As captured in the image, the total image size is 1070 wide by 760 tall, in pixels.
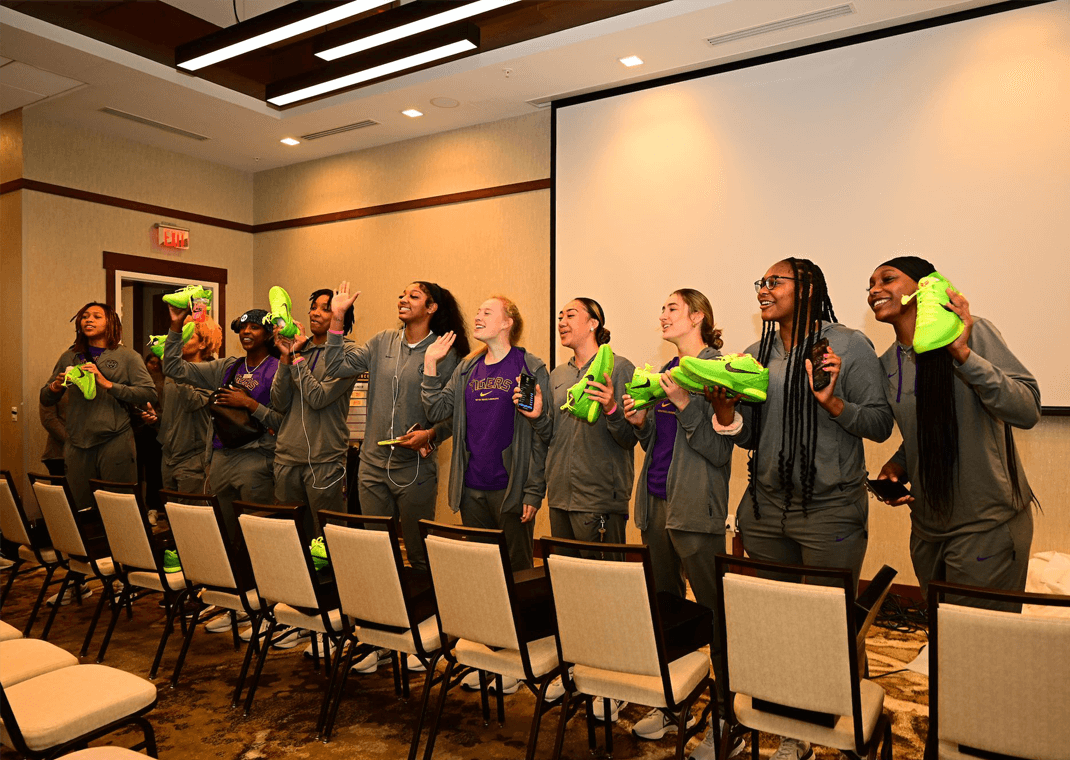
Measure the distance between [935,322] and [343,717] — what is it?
2499mm

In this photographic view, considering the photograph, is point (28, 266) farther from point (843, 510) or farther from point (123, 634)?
point (843, 510)

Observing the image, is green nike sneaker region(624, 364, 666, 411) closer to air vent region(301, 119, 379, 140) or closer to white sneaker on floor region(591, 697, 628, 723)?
white sneaker on floor region(591, 697, 628, 723)

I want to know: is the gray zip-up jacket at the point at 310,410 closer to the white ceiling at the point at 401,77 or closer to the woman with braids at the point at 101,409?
the woman with braids at the point at 101,409

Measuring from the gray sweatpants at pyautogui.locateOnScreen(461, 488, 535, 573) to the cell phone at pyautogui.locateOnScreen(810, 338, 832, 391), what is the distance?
1464 mm

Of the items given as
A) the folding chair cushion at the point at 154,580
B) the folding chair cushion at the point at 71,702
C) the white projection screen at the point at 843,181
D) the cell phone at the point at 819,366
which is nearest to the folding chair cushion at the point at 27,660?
the folding chair cushion at the point at 71,702

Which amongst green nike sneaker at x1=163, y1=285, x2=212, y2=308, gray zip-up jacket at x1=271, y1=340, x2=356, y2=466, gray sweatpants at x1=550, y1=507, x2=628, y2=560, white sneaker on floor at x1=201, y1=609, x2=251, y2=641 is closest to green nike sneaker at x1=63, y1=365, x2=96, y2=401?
green nike sneaker at x1=163, y1=285, x2=212, y2=308

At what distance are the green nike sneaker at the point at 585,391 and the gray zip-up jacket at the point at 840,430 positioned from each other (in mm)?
710

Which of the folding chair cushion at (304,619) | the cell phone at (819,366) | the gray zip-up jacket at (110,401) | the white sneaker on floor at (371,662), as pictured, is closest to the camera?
the cell phone at (819,366)

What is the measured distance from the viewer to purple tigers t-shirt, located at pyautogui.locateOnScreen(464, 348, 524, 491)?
3.44 meters

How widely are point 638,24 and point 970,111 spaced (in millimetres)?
1916

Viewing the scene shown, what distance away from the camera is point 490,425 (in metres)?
3.46

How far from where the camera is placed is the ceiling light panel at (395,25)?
137 inches

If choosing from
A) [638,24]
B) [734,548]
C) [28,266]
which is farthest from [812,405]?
[28,266]

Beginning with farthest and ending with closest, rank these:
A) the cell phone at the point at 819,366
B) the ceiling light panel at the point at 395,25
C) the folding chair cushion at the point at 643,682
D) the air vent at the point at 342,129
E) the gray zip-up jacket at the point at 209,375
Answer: the air vent at the point at 342,129 → the gray zip-up jacket at the point at 209,375 → the ceiling light panel at the point at 395,25 → the cell phone at the point at 819,366 → the folding chair cushion at the point at 643,682
